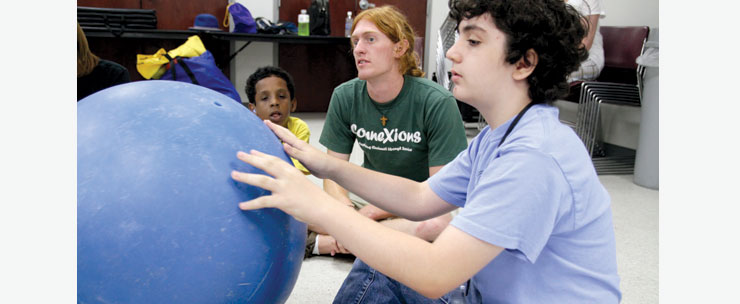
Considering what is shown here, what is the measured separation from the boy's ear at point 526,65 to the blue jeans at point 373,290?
577mm

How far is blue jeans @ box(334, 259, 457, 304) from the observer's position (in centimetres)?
142

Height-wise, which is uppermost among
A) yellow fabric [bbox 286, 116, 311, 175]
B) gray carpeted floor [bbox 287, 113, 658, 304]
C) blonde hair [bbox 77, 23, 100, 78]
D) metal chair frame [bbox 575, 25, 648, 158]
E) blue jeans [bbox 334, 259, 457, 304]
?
blonde hair [bbox 77, 23, 100, 78]

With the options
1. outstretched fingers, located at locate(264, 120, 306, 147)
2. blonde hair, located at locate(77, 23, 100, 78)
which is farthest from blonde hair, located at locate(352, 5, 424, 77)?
blonde hair, located at locate(77, 23, 100, 78)

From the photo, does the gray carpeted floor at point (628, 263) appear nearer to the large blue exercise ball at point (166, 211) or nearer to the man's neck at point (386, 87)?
the man's neck at point (386, 87)

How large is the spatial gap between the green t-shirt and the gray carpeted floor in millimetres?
469

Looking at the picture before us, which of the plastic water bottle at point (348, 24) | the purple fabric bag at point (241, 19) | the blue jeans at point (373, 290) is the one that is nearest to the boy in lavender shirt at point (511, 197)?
the blue jeans at point (373, 290)

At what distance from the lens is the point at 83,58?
96.5 inches

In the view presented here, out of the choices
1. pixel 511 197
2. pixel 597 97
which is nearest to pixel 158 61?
pixel 597 97

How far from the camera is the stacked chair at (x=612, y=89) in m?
4.12

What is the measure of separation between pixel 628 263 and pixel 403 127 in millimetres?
1149

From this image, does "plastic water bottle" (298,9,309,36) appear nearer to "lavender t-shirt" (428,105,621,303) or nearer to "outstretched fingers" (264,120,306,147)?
"outstretched fingers" (264,120,306,147)

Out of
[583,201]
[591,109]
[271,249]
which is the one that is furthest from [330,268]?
[591,109]

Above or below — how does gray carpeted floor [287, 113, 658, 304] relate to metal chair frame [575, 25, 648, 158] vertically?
below

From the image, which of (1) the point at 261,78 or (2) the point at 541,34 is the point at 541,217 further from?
(1) the point at 261,78
